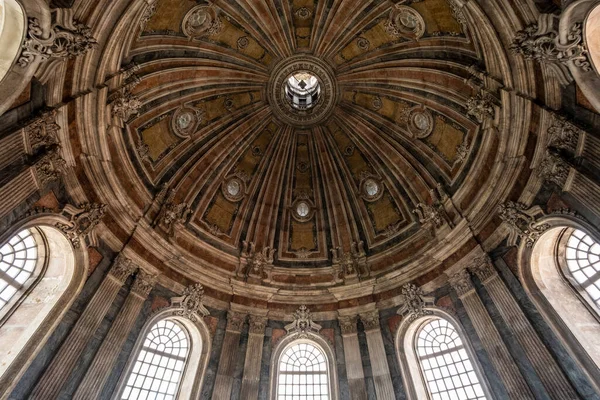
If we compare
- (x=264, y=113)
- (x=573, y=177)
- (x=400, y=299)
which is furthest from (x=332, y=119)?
(x=573, y=177)

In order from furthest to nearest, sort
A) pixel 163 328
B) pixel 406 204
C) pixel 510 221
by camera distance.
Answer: pixel 406 204 < pixel 163 328 < pixel 510 221

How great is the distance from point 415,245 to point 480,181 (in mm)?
4968

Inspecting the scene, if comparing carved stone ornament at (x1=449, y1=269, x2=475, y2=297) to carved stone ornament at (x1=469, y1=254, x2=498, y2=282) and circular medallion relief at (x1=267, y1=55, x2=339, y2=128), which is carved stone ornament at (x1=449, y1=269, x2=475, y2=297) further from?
circular medallion relief at (x1=267, y1=55, x2=339, y2=128)

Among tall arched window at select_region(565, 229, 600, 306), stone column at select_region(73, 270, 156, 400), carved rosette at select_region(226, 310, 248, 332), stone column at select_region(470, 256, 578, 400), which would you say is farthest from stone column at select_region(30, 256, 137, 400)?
tall arched window at select_region(565, 229, 600, 306)

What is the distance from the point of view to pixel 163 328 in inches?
693

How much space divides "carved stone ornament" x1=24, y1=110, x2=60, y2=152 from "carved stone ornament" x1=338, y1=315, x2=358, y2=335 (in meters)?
15.0

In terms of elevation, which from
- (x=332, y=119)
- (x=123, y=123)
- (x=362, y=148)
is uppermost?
(x=332, y=119)

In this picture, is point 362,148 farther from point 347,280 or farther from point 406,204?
point 347,280

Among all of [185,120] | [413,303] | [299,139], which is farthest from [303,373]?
[299,139]

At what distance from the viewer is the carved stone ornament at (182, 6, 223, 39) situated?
2025cm

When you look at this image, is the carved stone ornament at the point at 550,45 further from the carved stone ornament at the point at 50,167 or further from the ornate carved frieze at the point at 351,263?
the carved stone ornament at the point at 50,167

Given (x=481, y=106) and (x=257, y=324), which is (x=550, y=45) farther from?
(x=257, y=324)

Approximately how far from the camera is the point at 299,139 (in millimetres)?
27922

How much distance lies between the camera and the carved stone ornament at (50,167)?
13.7 m
